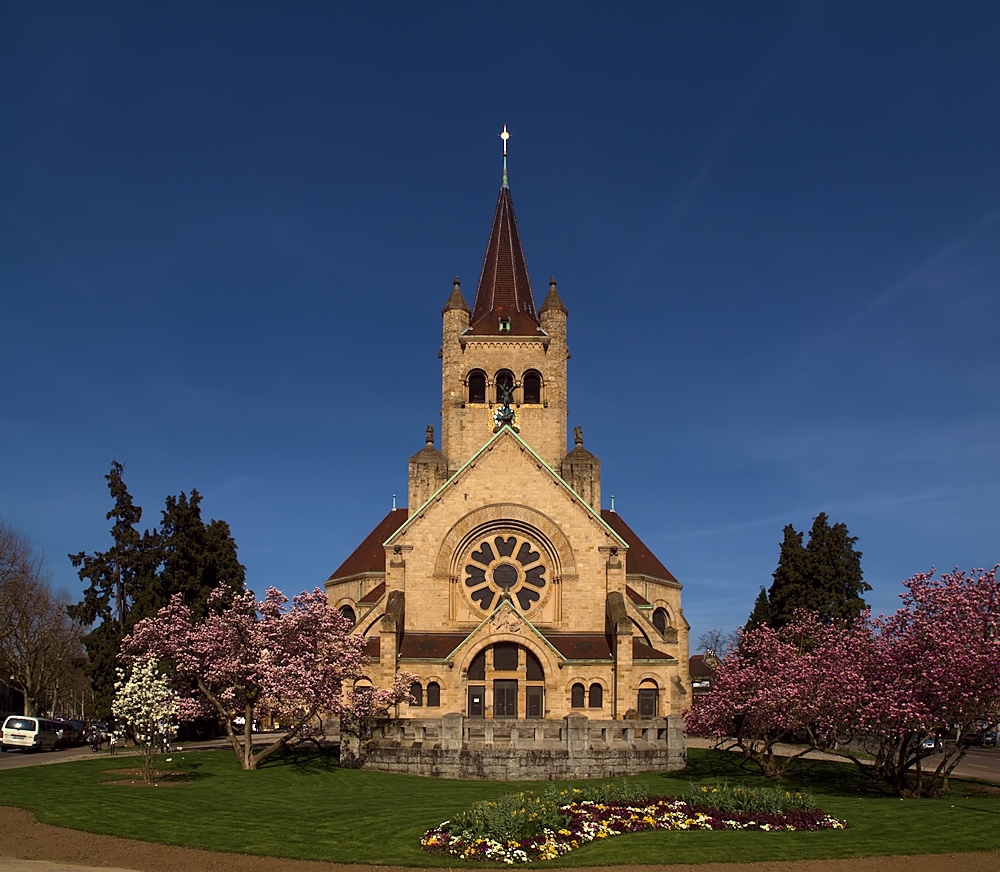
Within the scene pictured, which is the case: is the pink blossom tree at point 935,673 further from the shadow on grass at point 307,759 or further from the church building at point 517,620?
the shadow on grass at point 307,759

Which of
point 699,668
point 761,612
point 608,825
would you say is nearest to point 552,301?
point 761,612

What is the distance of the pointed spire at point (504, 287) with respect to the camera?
57.2 meters

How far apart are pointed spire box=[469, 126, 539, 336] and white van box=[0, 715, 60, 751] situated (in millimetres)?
31041

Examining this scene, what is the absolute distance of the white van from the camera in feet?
130

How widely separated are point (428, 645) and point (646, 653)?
31.7 ft

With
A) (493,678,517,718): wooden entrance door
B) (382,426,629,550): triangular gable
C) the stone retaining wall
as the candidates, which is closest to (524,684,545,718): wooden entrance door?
(493,678,517,718): wooden entrance door

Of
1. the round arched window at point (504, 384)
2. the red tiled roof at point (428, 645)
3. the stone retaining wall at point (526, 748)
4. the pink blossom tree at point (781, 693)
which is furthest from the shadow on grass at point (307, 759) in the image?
the round arched window at point (504, 384)

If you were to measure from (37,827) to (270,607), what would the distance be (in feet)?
49.7

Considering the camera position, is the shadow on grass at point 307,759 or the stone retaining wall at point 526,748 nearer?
the stone retaining wall at point 526,748

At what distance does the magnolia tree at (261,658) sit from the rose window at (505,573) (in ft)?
32.2

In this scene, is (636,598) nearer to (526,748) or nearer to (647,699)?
(647,699)

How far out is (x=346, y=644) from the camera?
33594mm

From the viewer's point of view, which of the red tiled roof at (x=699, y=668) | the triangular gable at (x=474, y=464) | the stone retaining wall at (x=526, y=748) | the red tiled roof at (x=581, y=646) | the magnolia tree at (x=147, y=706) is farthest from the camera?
the red tiled roof at (x=699, y=668)

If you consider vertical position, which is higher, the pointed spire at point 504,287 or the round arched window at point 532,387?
the pointed spire at point 504,287
